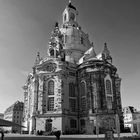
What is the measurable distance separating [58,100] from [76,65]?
14.6m

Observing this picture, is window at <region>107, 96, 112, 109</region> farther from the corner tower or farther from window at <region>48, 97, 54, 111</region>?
the corner tower

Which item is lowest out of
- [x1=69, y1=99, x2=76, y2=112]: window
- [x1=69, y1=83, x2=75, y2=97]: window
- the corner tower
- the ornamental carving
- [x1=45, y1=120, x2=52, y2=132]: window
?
[x1=45, y1=120, x2=52, y2=132]: window

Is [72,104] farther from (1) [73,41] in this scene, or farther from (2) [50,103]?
(1) [73,41]

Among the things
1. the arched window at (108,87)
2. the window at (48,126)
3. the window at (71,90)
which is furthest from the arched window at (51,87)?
the arched window at (108,87)

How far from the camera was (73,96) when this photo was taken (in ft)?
198

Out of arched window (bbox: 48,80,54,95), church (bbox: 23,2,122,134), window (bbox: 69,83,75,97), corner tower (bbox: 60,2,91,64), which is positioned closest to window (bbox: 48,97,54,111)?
church (bbox: 23,2,122,134)

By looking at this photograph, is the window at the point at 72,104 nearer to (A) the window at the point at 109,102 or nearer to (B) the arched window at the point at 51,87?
(B) the arched window at the point at 51,87

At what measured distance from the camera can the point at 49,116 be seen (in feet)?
179

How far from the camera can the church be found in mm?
→ 53844

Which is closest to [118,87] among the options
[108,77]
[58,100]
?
[108,77]

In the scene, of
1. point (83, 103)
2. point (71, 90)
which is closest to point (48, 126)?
point (83, 103)

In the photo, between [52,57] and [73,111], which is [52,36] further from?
[73,111]

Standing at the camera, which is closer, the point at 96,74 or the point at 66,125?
the point at 66,125

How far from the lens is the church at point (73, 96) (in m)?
53.8
